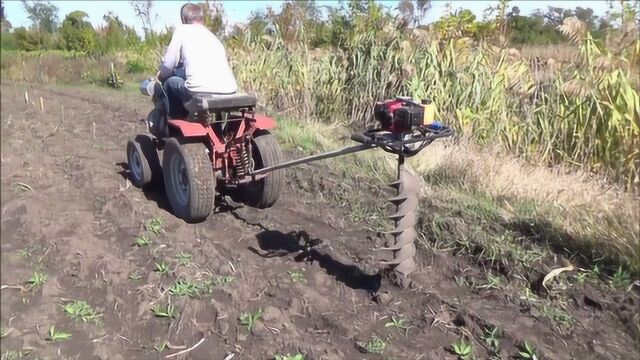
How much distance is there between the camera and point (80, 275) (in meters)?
3.74

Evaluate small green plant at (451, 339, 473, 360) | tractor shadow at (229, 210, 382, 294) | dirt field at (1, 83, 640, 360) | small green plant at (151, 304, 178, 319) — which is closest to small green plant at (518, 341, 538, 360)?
dirt field at (1, 83, 640, 360)

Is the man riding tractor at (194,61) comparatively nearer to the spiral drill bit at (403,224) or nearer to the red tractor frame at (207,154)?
the red tractor frame at (207,154)

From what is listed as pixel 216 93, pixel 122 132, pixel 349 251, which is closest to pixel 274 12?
pixel 122 132

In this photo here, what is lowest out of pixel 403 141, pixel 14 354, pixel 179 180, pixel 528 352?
pixel 528 352

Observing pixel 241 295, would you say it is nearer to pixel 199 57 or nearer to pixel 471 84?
pixel 199 57

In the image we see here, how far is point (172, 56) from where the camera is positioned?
516cm

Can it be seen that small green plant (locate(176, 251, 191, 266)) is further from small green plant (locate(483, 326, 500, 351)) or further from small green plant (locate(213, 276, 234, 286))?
small green plant (locate(483, 326, 500, 351))

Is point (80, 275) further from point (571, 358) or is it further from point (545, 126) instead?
point (545, 126)

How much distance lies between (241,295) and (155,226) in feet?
3.90

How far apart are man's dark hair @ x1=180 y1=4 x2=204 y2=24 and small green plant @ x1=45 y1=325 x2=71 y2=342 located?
2755mm

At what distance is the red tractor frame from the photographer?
489 centimetres

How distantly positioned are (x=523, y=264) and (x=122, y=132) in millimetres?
5105

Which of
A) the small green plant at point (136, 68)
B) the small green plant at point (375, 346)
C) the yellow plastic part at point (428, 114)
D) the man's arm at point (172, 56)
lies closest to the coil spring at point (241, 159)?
the man's arm at point (172, 56)

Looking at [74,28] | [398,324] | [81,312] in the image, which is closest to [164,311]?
[81,312]
